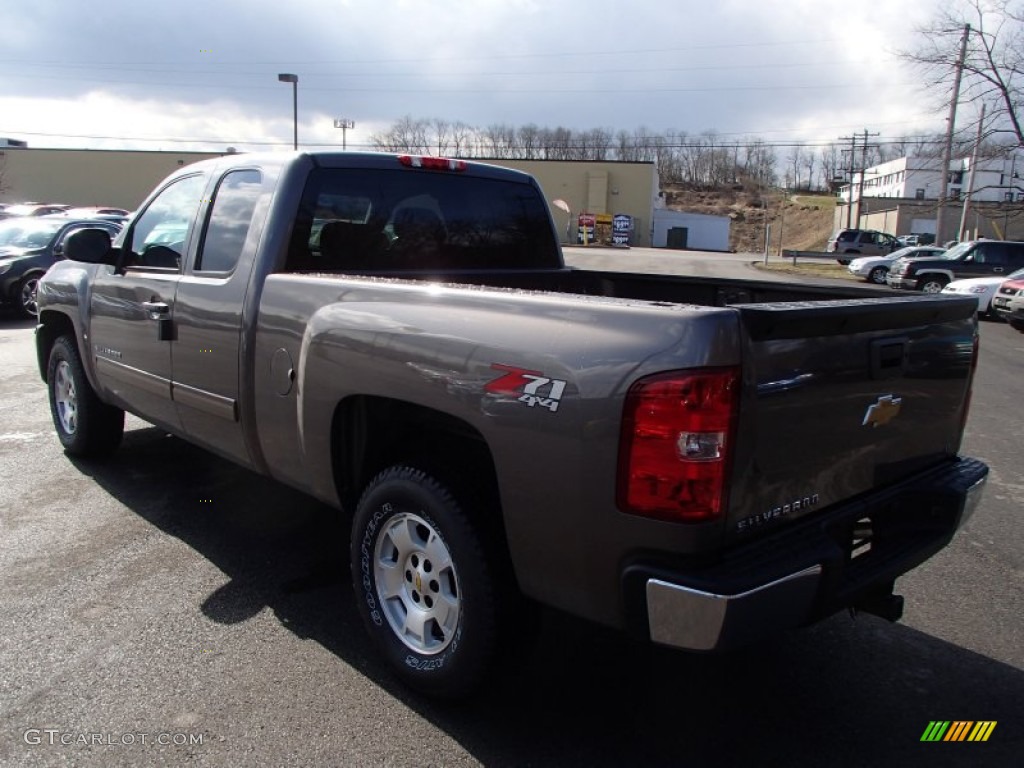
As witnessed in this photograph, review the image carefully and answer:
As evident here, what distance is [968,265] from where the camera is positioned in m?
22.7

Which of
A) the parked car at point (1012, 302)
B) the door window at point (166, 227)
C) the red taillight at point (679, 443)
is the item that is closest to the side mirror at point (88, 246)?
the door window at point (166, 227)

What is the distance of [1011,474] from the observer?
5840 mm

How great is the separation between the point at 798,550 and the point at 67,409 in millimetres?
5281

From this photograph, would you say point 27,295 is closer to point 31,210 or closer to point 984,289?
point 31,210

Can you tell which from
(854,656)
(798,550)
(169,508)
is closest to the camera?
(798,550)

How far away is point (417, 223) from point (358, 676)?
7.47 ft

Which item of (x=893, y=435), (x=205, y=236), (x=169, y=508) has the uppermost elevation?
(x=205, y=236)

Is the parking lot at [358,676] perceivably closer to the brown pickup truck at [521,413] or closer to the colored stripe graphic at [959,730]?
the colored stripe graphic at [959,730]

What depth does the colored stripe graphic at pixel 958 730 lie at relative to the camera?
107 inches

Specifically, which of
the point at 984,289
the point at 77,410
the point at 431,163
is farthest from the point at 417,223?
the point at 984,289

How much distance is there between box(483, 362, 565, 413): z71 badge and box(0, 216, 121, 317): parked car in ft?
39.1

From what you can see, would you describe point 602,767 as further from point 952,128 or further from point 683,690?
point 952,128

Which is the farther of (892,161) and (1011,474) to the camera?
(892,161)

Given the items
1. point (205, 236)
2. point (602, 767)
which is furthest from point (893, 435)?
point (205, 236)
